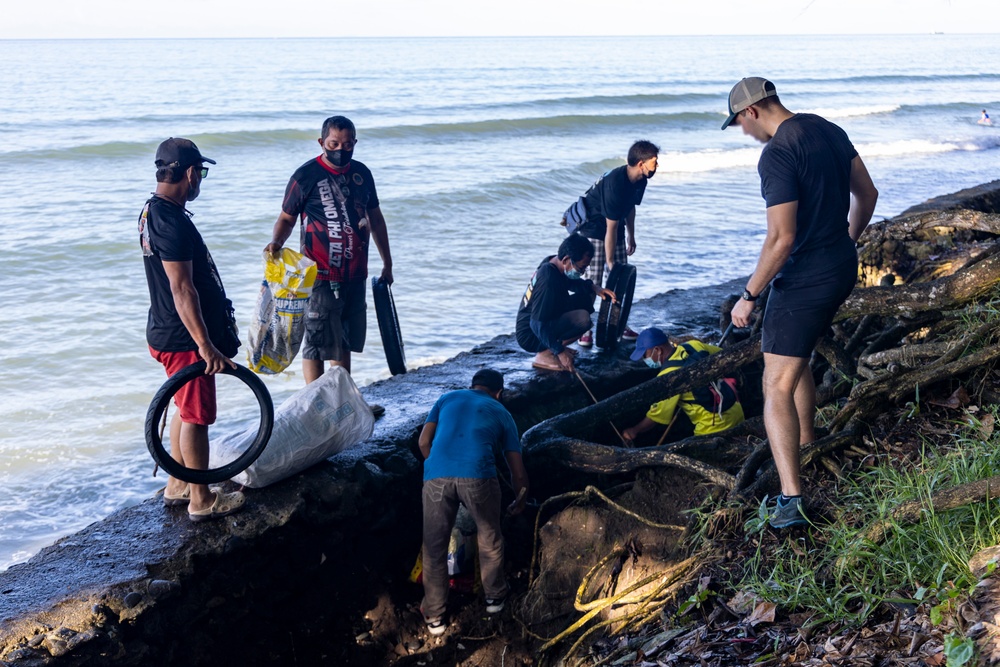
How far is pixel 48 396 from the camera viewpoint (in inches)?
344

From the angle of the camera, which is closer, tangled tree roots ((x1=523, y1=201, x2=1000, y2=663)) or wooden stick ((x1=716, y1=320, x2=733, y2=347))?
tangled tree roots ((x1=523, y1=201, x2=1000, y2=663))

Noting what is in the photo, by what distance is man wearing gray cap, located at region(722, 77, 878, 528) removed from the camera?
12.2 ft

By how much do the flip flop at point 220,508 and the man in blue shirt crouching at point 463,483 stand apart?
1.03 m

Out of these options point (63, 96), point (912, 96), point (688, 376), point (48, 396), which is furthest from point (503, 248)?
point (912, 96)

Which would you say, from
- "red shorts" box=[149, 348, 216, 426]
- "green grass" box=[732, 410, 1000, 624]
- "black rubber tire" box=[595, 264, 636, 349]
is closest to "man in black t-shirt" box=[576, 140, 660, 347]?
"black rubber tire" box=[595, 264, 636, 349]

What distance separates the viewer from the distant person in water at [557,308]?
661 centimetres

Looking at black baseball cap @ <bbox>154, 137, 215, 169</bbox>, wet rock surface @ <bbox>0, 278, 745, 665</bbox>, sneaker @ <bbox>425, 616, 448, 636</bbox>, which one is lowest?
sneaker @ <bbox>425, 616, 448, 636</bbox>

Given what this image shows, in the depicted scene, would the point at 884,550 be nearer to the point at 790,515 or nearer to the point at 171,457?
the point at 790,515

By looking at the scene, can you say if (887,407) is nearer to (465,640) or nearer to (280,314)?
(465,640)

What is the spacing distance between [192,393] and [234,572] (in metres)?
0.95

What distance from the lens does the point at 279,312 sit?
5188mm

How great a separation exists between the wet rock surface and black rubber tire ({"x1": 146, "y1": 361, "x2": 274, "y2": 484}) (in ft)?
0.92

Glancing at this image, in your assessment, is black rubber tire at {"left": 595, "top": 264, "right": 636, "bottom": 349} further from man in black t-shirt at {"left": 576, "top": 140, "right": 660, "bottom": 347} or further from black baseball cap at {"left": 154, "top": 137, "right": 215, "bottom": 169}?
black baseball cap at {"left": 154, "top": 137, "right": 215, "bottom": 169}

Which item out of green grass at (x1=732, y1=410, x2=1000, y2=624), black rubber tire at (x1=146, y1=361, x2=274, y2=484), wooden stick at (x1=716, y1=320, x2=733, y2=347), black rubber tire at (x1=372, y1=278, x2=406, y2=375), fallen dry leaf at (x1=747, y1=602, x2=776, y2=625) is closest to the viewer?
green grass at (x1=732, y1=410, x2=1000, y2=624)
